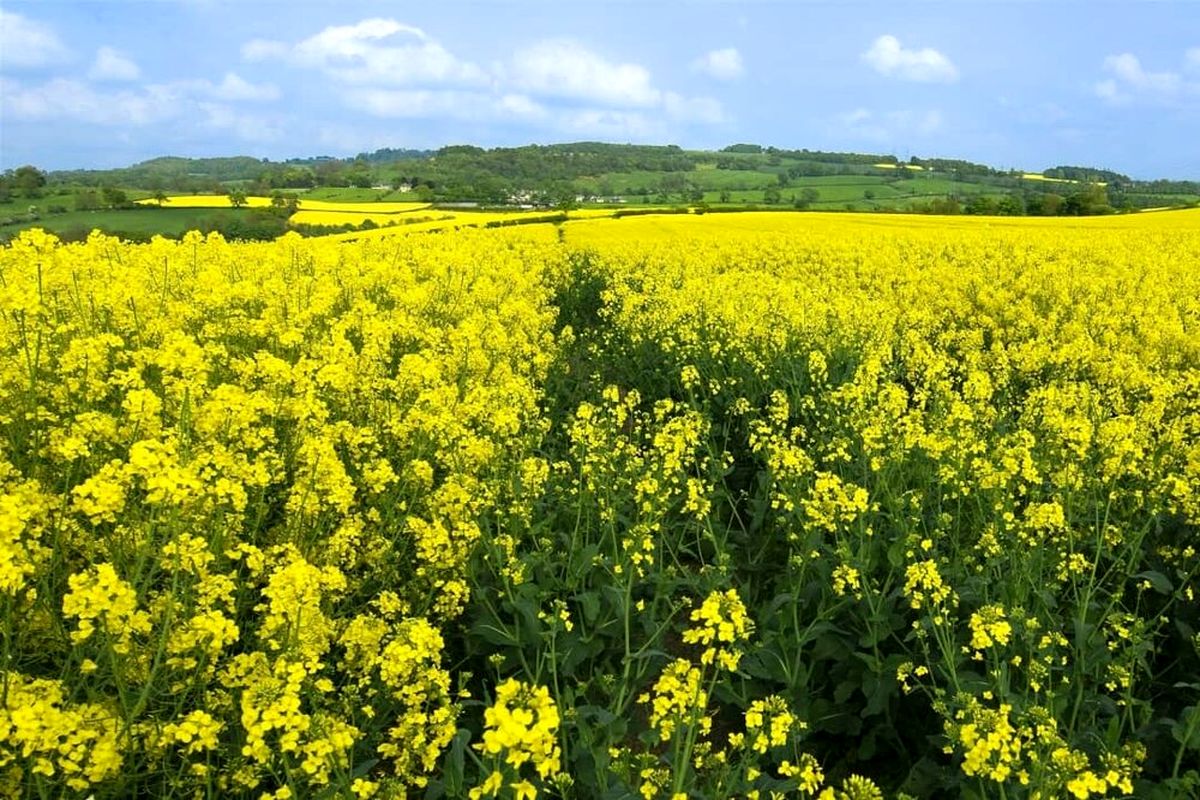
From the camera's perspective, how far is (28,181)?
4038 cm

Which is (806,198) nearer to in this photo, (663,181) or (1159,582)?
(663,181)

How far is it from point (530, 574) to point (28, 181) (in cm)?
4949

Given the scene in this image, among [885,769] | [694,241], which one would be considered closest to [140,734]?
[885,769]

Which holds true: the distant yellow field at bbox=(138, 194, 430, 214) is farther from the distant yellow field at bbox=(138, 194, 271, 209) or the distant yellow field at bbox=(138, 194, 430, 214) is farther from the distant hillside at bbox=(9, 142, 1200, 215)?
the distant hillside at bbox=(9, 142, 1200, 215)

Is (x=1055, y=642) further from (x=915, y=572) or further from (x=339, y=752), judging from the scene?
(x=339, y=752)

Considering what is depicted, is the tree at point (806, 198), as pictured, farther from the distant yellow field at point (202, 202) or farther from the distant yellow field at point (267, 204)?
the distant yellow field at point (202, 202)

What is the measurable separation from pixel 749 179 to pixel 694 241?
202 feet

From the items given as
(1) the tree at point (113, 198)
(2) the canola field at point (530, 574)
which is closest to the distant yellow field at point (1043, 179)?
(2) the canola field at point (530, 574)

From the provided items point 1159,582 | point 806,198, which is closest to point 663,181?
point 806,198

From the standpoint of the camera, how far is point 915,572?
3342 millimetres

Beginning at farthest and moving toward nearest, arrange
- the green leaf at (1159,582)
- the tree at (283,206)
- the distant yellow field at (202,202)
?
the distant yellow field at (202,202), the tree at (283,206), the green leaf at (1159,582)

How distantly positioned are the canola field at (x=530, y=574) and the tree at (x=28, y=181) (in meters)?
40.5

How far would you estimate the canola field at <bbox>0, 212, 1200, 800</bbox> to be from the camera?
2.58 m

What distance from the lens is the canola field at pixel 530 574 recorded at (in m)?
2.58
